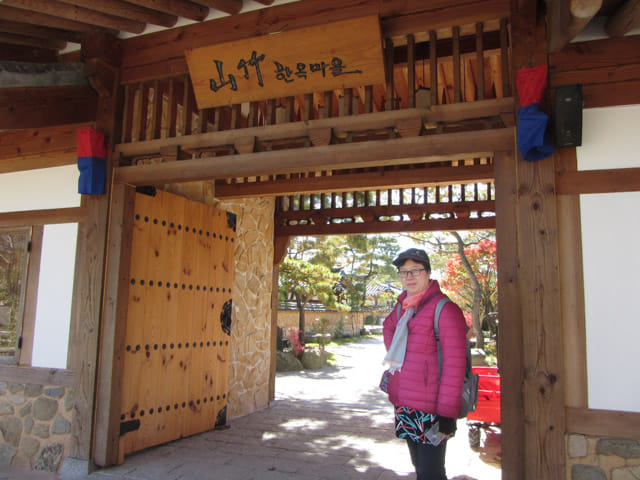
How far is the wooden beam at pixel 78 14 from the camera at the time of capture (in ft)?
12.5

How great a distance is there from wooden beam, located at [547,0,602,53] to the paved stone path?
10.9ft

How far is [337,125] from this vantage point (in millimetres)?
3674

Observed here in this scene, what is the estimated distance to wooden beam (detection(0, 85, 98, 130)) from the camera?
433cm

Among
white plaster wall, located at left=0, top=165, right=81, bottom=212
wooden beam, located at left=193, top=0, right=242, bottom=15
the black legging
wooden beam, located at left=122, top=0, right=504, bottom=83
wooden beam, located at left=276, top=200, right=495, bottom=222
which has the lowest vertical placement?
the black legging

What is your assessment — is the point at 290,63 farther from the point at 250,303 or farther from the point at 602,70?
the point at 250,303

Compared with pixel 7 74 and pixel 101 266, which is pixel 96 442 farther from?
pixel 7 74

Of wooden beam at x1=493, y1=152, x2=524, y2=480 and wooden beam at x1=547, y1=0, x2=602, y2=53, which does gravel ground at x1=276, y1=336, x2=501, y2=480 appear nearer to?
wooden beam at x1=493, y1=152, x2=524, y2=480

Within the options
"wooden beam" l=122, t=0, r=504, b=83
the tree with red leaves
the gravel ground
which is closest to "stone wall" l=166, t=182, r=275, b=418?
the gravel ground

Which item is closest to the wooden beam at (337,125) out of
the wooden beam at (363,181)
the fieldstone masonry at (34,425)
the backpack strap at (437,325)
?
the backpack strap at (437,325)

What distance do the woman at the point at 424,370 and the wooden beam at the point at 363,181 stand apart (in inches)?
123

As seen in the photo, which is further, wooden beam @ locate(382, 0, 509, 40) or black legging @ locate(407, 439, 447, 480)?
wooden beam @ locate(382, 0, 509, 40)

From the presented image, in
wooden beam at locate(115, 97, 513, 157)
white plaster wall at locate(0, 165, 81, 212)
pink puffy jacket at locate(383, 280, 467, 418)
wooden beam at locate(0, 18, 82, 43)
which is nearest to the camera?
pink puffy jacket at locate(383, 280, 467, 418)

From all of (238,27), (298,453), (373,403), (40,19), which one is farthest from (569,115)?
(373,403)

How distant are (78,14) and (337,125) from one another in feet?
7.68
